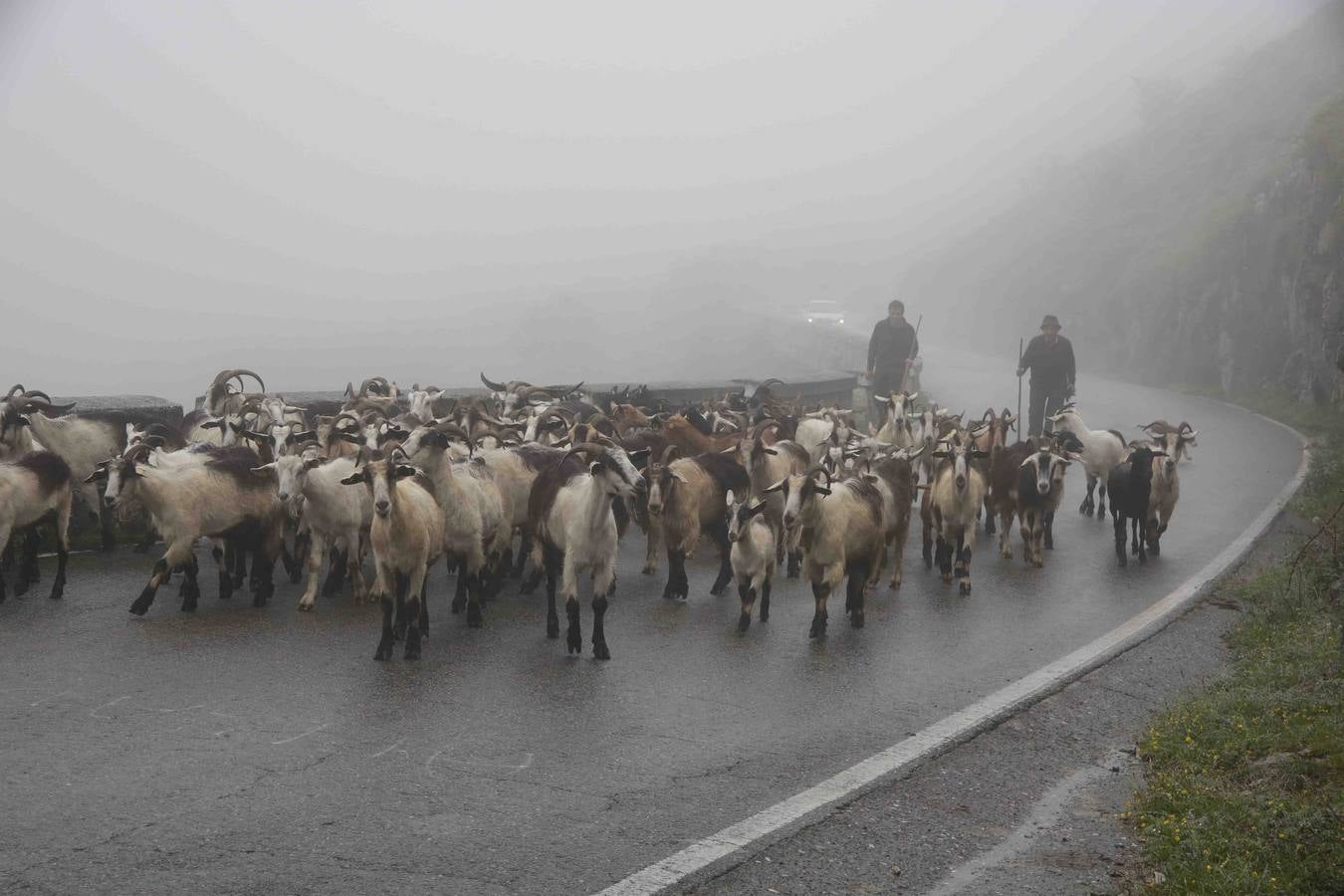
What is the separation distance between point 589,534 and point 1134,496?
7008 mm

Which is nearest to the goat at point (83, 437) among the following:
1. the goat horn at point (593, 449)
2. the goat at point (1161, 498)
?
the goat horn at point (593, 449)

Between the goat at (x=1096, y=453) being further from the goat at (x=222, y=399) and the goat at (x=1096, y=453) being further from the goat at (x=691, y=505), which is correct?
the goat at (x=222, y=399)

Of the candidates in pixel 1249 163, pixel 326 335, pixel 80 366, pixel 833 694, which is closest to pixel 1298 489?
pixel 833 694

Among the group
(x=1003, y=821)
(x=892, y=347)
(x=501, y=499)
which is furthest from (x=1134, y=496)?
(x=1003, y=821)

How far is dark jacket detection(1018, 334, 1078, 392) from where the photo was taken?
1947 centimetres

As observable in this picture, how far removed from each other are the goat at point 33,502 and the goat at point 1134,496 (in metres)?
10.8

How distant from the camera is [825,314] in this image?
5694cm

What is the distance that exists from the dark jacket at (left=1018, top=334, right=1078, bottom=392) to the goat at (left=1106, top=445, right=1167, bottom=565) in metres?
5.51

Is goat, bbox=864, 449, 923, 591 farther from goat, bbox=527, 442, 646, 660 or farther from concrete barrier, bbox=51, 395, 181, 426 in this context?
concrete barrier, bbox=51, 395, 181, 426

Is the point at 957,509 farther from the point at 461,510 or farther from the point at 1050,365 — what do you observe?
the point at 1050,365

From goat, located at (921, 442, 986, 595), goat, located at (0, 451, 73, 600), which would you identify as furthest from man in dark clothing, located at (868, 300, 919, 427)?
goat, located at (0, 451, 73, 600)

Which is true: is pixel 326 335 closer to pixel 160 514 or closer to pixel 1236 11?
pixel 160 514

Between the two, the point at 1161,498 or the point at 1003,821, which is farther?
the point at 1161,498

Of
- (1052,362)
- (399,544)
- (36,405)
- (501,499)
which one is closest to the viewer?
(399,544)
